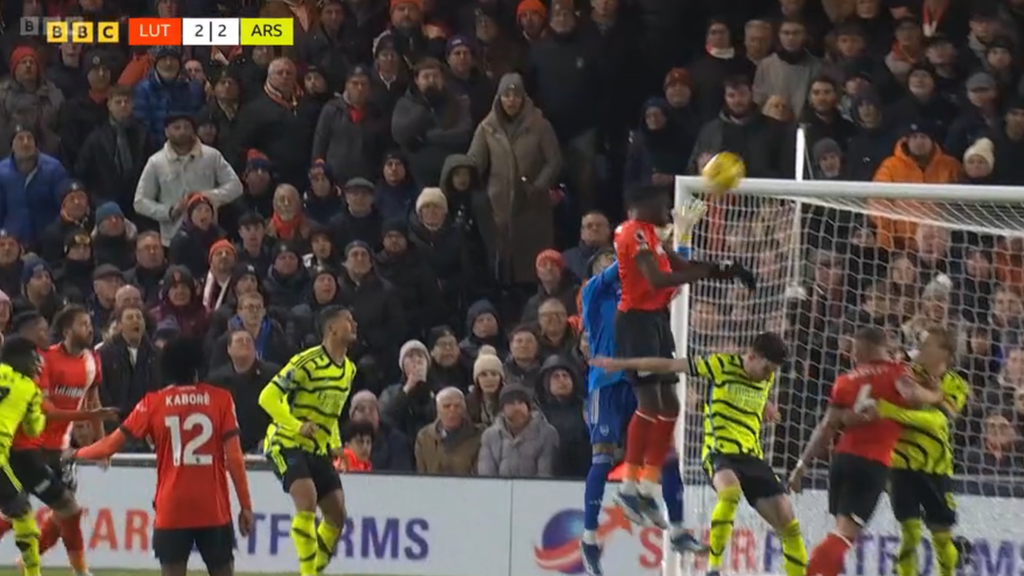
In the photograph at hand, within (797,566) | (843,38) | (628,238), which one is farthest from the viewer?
(843,38)

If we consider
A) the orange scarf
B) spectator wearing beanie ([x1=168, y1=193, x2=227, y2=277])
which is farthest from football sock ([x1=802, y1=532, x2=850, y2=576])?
spectator wearing beanie ([x1=168, y1=193, x2=227, y2=277])

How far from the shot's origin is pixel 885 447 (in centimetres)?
1349

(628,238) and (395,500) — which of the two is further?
(395,500)

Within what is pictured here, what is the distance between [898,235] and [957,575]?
90.0 inches

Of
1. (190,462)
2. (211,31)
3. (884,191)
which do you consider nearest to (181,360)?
(190,462)

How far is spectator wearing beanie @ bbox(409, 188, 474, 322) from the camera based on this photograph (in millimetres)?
17250

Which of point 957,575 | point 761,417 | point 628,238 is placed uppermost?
point 628,238

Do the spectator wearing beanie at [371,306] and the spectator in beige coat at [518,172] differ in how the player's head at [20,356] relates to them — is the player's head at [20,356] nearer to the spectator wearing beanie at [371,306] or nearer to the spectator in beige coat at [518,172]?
the spectator wearing beanie at [371,306]

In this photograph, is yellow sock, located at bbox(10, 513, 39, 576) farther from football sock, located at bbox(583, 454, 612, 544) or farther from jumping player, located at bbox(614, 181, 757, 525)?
jumping player, located at bbox(614, 181, 757, 525)

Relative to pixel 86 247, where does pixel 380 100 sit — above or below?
above

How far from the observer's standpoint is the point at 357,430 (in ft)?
52.3

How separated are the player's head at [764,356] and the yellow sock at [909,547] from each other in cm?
137

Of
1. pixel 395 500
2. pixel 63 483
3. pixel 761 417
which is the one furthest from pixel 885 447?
pixel 63 483

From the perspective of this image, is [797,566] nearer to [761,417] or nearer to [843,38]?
[761,417]
